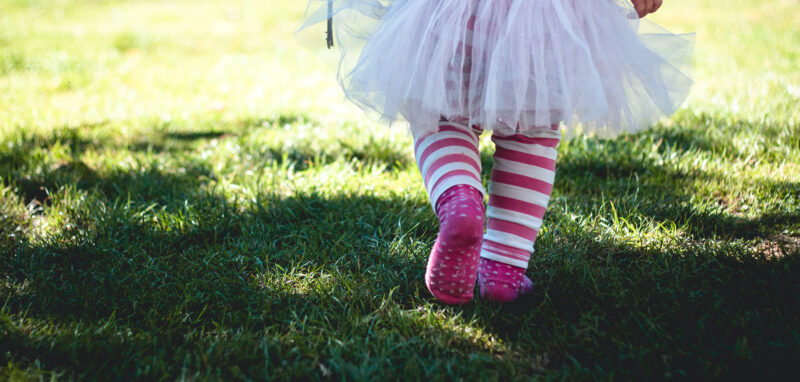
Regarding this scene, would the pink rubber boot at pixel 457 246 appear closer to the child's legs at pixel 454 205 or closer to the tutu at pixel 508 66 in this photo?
the child's legs at pixel 454 205

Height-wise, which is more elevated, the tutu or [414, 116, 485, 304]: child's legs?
the tutu

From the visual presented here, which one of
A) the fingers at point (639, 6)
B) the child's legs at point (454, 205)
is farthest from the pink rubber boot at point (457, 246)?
the fingers at point (639, 6)

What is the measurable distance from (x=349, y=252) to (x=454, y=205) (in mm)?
543

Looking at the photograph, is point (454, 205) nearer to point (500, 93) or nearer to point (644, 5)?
point (500, 93)

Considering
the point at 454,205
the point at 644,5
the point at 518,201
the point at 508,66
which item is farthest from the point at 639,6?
the point at 454,205

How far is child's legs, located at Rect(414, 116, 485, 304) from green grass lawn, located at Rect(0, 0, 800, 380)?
10cm

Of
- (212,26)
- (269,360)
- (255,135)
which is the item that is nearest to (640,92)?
(269,360)

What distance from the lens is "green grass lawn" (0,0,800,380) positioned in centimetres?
125

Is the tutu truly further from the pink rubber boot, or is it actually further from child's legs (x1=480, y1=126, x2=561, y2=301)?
the pink rubber boot

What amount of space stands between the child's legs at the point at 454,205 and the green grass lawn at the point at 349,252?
0.10 m

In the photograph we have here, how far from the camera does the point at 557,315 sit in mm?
1392

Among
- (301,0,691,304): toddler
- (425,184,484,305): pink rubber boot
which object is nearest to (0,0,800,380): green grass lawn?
(425,184,484,305): pink rubber boot

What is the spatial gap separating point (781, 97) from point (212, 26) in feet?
20.2

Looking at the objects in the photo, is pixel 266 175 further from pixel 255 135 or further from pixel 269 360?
pixel 269 360
